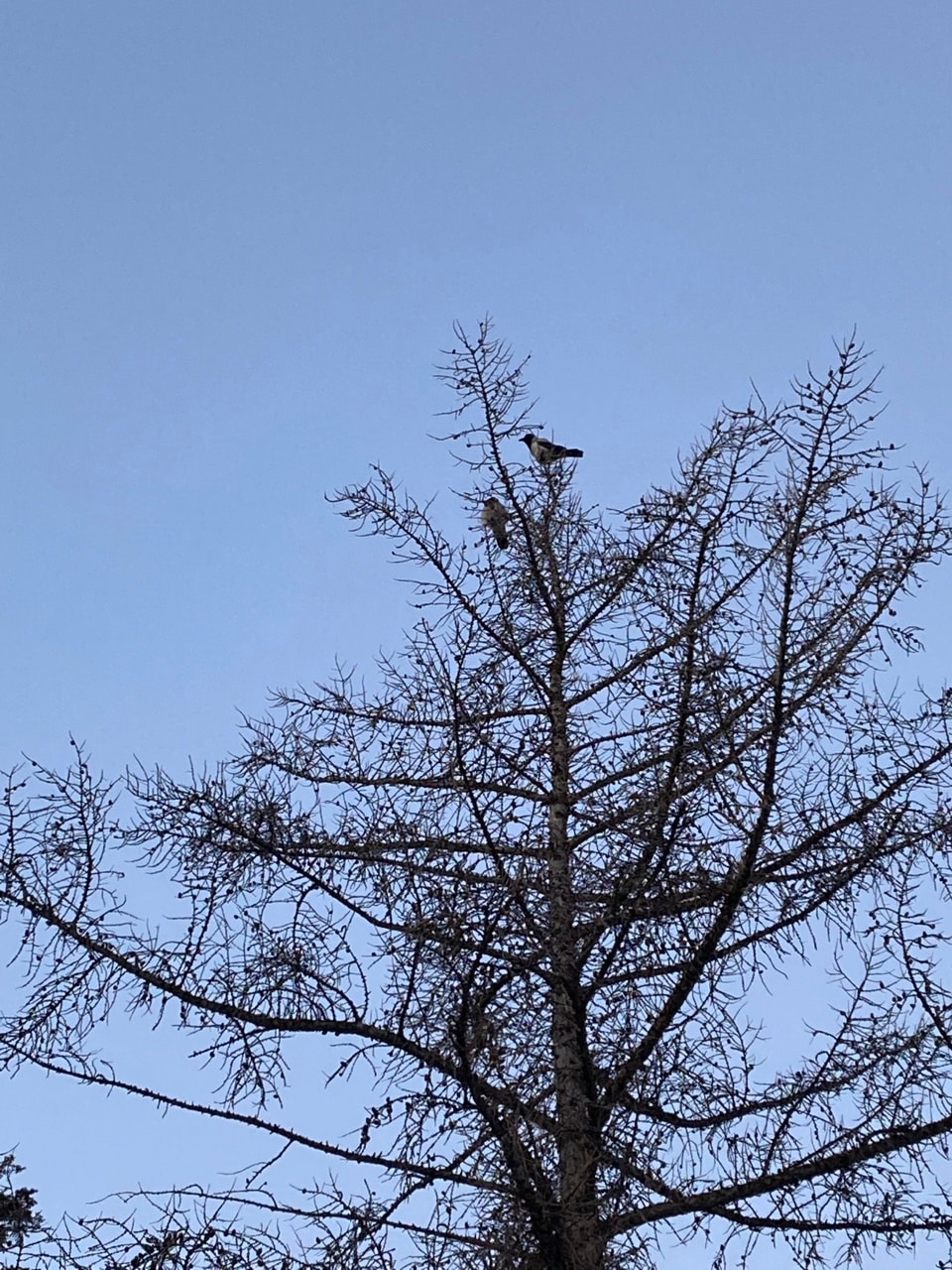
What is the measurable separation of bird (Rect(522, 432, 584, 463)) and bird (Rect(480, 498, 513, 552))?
413mm

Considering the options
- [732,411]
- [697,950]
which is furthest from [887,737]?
[732,411]

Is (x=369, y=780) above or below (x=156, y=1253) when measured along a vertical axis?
above

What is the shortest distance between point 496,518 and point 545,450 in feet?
2.09

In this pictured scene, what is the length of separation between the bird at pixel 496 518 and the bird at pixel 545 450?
413 millimetres

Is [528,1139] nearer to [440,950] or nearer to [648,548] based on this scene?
[440,950]

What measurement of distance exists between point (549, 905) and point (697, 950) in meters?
0.42

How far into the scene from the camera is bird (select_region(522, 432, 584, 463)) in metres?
6.26

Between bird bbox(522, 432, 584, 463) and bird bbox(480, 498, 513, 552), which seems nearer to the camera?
bird bbox(480, 498, 513, 552)

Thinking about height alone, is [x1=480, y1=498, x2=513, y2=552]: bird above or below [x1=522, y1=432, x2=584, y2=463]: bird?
below

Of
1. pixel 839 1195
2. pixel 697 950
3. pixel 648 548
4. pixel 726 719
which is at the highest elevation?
pixel 648 548

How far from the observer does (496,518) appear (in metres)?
5.82

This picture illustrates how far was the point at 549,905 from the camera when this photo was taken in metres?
4.51

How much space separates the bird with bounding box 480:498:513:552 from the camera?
19.0ft

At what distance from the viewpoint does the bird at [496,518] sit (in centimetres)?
580
